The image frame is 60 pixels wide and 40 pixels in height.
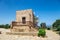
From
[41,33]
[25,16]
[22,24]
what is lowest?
[41,33]

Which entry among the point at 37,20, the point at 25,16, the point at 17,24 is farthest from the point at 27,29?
the point at 37,20

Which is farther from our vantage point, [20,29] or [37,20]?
[37,20]

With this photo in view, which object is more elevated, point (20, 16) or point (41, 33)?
point (20, 16)

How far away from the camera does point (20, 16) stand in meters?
28.5

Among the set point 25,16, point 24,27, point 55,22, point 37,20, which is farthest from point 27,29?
point 55,22

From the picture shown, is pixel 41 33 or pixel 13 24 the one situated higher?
pixel 13 24

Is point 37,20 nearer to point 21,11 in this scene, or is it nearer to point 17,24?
point 21,11

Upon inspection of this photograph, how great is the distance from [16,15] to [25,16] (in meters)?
2.25

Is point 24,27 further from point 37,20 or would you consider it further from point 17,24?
point 37,20

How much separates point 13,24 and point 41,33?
822 centimetres

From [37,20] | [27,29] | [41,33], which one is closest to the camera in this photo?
[41,33]

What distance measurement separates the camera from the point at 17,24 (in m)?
24.3

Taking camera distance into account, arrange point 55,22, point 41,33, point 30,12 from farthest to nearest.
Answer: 1. point 55,22
2. point 30,12
3. point 41,33

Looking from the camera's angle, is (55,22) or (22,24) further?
(55,22)
